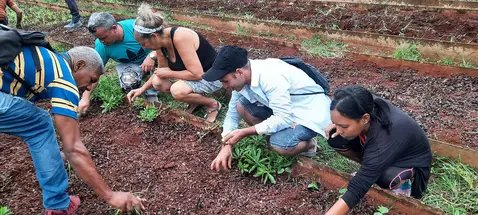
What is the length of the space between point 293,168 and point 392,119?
94cm

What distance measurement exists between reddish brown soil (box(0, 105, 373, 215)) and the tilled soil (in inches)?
61.8

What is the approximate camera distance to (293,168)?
307cm

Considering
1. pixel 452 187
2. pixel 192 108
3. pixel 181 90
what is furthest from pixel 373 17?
pixel 452 187

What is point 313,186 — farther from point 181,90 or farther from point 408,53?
point 408,53

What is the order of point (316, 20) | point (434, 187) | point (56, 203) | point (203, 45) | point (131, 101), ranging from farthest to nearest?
1. point (316, 20)
2. point (131, 101)
3. point (203, 45)
4. point (434, 187)
5. point (56, 203)

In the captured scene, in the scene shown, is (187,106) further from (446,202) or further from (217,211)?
(446,202)

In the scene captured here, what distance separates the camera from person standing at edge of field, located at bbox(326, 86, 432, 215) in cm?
225

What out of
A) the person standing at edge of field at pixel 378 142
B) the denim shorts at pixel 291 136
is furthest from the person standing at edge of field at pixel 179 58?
the person standing at edge of field at pixel 378 142

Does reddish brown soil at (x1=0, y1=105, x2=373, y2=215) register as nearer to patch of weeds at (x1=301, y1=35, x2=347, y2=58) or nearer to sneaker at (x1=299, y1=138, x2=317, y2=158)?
sneaker at (x1=299, y1=138, x2=317, y2=158)

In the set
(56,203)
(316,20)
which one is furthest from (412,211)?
(316,20)

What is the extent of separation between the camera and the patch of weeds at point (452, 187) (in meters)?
2.72

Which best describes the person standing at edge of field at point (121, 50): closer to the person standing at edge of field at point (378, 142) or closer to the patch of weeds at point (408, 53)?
the person standing at edge of field at point (378, 142)

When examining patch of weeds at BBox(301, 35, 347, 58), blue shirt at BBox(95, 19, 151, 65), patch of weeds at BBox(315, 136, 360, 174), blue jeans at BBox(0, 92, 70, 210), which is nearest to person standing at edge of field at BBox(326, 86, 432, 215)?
patch of weeds at BBox(315, 136, 360, 174)

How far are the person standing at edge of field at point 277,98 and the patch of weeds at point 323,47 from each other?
2.66 metres
